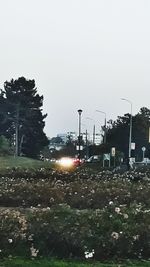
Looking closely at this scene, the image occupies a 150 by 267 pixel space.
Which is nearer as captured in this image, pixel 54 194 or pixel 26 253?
pixel 26 253

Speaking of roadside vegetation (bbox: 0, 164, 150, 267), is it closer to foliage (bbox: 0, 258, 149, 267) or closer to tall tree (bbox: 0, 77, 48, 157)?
foliage (bbox: 0, 258, 149, 267)

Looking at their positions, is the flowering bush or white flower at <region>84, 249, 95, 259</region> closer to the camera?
white flower at <region>84, 249, 95, 259</region>

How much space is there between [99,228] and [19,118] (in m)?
93.1

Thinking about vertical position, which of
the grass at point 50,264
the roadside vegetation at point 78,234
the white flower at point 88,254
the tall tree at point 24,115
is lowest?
the grass at point 50,264

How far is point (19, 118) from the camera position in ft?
338

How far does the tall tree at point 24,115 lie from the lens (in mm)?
103438

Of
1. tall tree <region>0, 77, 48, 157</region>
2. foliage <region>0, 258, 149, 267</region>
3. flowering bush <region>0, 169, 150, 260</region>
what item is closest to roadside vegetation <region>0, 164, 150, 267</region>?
flowering bush <region>0, 169, 150, 260</region>

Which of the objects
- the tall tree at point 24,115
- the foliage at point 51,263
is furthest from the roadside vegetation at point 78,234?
the tall tree at point 24,115

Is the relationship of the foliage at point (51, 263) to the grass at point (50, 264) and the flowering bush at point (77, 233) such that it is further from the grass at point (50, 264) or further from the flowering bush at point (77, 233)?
the flowering bush at point (77, 233)

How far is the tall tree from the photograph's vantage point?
103438 millimetres

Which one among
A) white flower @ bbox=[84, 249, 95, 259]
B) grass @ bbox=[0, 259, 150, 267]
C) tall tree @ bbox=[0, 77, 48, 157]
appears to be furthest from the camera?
tall tree @ bbox=[0, 77, 48, 157]

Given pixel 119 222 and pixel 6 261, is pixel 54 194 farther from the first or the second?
pixel 6 261

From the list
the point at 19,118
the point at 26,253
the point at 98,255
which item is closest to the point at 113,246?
the point at 98,255

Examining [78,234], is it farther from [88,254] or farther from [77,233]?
[88,254]
